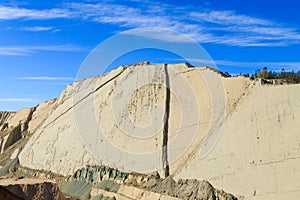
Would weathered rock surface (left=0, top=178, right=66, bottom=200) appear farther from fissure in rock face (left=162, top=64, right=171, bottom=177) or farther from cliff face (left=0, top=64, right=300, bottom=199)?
fissure in rock face (left=162, top=64, right=171, bottom=177)

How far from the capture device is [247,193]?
17.1m

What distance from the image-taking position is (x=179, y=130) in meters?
23.6

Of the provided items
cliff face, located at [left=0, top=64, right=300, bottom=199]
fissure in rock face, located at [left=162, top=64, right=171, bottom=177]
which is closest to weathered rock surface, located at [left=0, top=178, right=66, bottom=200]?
cliff face, located at [left=0, top=64, right=300, bottom=199]

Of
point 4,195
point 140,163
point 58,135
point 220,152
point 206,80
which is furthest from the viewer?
point 58,135

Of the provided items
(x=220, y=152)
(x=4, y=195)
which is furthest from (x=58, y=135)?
(x=4, y=195)

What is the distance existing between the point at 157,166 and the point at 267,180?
8199 millimetres

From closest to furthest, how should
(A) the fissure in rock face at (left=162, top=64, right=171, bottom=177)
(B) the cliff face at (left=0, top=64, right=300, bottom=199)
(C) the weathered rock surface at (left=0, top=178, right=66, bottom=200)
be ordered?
1. (C) the weathered rock surface at (left=0, top=178, right=66, bottom=200)
2. (B) the cliff face at (left=0, top=64, right=300, bottom=199)
3. (A) the fissure in rock face at (left=162, top=64, right=171, bottom=177)

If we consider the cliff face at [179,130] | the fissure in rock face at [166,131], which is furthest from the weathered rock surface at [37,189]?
the fissure in rock face at [166,131]

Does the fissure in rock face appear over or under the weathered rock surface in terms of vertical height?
over

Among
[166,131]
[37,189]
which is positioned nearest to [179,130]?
[166,131]

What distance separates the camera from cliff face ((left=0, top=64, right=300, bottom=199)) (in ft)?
55.8

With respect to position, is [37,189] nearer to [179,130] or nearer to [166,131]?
[179,130]

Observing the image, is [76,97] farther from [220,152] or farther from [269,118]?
[269,118]

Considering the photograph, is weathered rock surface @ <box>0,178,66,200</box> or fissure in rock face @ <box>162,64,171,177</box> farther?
fissure in rock face @ <box>162,64,171,177</box>
